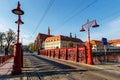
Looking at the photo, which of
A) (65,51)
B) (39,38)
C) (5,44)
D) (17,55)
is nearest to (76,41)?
(39,38)

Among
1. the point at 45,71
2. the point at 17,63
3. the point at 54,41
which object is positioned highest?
the point at 54,41

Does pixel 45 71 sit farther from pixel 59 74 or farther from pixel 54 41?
pixel 54 41

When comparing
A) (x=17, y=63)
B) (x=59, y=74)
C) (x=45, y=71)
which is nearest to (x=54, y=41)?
(x=45, y=71)

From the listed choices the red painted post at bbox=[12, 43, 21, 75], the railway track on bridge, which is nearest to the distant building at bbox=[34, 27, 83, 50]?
the railway track on bridge

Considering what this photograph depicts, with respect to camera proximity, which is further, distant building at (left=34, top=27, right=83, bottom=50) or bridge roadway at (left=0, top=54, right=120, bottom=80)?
distant building at (left=34, top=27, right=83, bottom=50)

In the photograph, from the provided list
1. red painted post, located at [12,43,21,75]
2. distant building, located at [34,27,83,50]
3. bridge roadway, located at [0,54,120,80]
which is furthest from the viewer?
distant building, located at [34,27,83,50]

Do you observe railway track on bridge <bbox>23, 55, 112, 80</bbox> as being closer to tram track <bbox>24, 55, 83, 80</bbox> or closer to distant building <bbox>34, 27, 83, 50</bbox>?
tram track <bbox>24, 55, 83, 80</bbox>

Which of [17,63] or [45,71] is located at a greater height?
[17,63]

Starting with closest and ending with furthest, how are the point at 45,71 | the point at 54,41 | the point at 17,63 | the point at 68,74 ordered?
1. the point at 68,74
2. the point at 17,63
3. the point at 45,71
4. the point at 54,41

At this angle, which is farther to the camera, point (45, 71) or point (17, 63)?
point (45, 71)

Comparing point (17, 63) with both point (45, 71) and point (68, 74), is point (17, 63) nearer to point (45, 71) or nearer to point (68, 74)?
point (45, 71)

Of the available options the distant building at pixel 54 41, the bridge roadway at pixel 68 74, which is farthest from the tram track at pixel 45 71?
the distant building at pixel 54 41

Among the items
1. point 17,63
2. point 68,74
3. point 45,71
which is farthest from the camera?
point 45,71

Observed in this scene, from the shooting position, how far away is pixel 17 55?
11.7 metres
